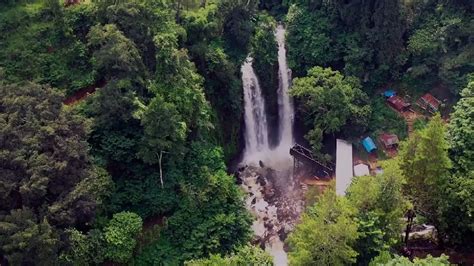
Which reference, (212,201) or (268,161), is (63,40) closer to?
(212,201)

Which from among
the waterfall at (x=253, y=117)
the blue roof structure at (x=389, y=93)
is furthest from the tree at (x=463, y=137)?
the waterfall at (x=253, y=117)

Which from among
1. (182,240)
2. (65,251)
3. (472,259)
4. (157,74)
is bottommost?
(472,259)

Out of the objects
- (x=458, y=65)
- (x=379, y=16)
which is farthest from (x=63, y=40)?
(x=458, y=65)

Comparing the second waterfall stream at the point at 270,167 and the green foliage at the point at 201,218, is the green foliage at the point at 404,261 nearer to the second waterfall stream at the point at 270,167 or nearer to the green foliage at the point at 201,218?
the green foliage at the point at 201,218

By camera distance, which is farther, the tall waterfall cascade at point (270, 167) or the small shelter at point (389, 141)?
the small shelter at point (389, 141)

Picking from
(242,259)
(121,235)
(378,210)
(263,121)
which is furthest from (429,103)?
(121,235)

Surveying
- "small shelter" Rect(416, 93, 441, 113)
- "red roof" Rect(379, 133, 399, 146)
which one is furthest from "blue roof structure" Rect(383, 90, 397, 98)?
"red roof" Rect(379, 133, 399, 146)
